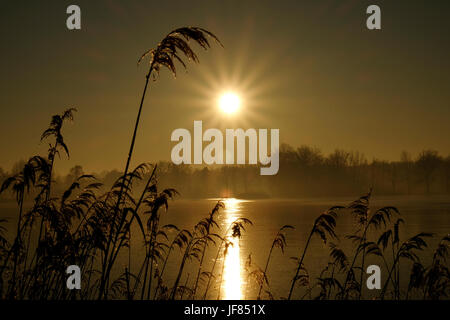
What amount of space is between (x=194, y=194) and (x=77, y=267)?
631 feet

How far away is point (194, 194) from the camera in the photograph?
19725 cm

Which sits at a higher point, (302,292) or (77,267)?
(77,267)

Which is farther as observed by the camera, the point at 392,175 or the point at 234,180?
the point at 234,180

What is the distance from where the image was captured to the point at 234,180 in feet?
582

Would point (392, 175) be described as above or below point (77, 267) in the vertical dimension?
above

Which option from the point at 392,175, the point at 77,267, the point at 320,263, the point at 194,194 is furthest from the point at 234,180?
the point at 77,267
